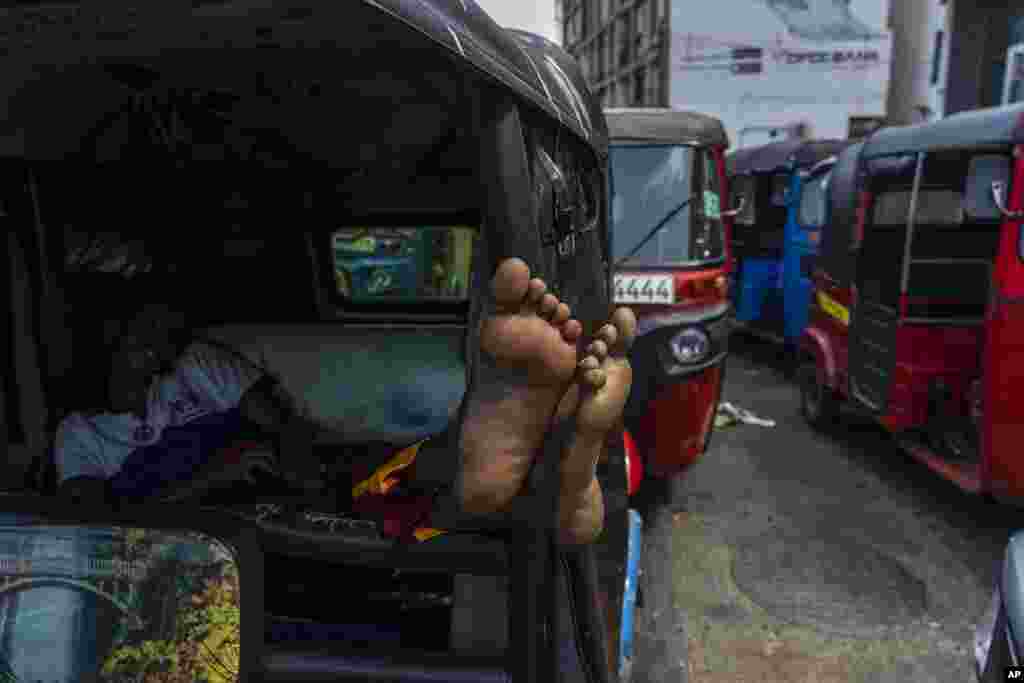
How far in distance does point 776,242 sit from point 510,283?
907 cm

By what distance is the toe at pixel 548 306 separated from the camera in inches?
53.6

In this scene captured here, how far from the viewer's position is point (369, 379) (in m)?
A: 2.99

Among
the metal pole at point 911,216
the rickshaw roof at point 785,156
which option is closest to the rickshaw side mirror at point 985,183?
the metal pole at point 911,216

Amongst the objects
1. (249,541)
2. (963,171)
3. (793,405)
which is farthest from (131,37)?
(793,405)

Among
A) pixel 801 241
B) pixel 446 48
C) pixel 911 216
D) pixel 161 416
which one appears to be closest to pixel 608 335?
pixel 446 48

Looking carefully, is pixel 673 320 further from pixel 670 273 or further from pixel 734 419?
pixel 734 419

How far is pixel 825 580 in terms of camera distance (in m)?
4.20

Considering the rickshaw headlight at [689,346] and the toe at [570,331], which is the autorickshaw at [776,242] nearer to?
the rickshaw headlight at [689,346]

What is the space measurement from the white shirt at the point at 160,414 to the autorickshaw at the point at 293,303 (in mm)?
99

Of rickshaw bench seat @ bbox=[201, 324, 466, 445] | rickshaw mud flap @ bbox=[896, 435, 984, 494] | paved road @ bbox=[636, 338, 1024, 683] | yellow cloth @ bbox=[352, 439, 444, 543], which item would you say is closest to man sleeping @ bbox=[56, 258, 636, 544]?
rickshaw bench seat @ bbox=[201, 324, 466, 445]

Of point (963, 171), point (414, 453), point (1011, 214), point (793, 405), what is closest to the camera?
point (414, 453)

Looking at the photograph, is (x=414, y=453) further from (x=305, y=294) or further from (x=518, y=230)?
(x=305, y=294)

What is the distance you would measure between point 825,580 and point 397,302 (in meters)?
2.77

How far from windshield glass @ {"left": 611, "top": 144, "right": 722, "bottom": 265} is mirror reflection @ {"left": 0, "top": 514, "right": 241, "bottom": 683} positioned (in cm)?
362
